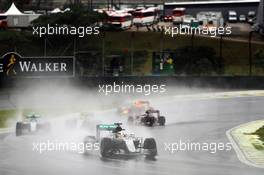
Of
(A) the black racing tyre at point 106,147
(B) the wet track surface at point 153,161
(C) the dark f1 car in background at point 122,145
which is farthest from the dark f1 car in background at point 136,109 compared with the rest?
(A) the black racing tyre at point 106,147

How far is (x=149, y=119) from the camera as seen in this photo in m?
28.3

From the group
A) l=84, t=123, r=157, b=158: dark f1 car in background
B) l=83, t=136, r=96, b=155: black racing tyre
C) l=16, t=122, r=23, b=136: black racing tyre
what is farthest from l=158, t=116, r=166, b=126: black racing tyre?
l=84, t=123, r=157, b=158: dark f1 car in background

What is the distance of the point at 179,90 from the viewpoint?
39.5 metres

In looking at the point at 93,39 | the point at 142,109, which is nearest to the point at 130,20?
the point at 93,39

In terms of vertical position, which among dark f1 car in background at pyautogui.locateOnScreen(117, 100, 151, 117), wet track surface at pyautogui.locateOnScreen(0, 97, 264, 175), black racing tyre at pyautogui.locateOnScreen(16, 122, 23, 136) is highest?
dark f1 car in background at pyautogui.locateOnScreen(117, 100, 151, 117)

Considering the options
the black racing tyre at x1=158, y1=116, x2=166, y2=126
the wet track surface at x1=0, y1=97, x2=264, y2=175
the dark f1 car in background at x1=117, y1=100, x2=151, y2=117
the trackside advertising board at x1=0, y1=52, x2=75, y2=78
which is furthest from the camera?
the trackside advertising board at x1=0, y1=52, x2=75, y2=78

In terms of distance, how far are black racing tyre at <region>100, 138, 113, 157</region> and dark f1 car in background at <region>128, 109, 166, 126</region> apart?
23.1ft

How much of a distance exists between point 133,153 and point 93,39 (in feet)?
101

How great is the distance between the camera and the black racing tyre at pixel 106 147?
21172mm

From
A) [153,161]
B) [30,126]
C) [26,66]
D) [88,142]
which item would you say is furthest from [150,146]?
[26,66]

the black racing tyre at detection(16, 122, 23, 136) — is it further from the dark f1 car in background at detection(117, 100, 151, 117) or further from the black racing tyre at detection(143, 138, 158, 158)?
the black racing tyre at detection(143, 138, 158, 158)

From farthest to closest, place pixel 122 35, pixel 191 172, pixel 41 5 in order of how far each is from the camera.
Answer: pixel 41 5, pixel 122 35, pixel 191 172

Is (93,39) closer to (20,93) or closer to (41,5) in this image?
(20,93)

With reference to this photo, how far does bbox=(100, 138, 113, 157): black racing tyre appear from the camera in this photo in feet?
69.5
